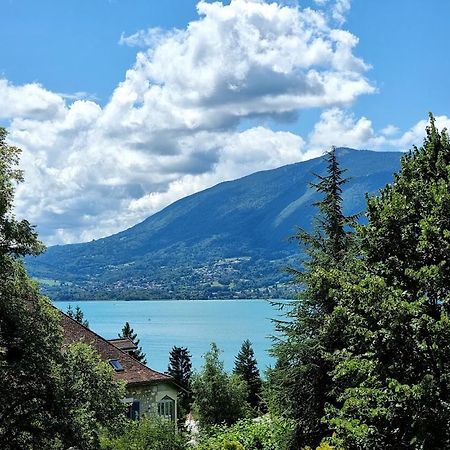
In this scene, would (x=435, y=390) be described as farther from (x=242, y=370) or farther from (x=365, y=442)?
(x=242, y=370)

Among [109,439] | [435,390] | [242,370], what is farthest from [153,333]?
[435,390]

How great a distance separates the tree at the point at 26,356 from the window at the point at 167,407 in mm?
18986

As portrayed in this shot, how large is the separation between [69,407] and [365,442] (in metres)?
7.25

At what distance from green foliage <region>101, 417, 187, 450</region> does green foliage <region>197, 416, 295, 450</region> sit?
39.1 inches

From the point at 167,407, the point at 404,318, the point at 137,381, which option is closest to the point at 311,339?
the point at 404,318

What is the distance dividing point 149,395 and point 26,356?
20.2 m

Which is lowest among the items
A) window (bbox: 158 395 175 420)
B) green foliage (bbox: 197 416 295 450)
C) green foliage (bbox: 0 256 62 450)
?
window (bbox: 158 395 175 420)

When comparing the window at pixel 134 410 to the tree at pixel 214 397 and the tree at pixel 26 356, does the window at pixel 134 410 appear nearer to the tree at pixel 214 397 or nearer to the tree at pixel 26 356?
the tree at pixel 214 397

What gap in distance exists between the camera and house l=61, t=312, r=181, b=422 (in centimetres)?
3312

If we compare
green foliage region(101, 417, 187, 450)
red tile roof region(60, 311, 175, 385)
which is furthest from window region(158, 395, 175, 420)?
green foliage region(101, 417, 187, 450)

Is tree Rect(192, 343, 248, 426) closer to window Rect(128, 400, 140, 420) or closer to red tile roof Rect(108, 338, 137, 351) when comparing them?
red tile roof Rect(108, 338, 137, 351)

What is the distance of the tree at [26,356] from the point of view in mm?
14852

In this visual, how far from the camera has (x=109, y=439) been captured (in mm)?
21250

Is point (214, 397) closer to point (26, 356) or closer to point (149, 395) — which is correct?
point (149, 395)
